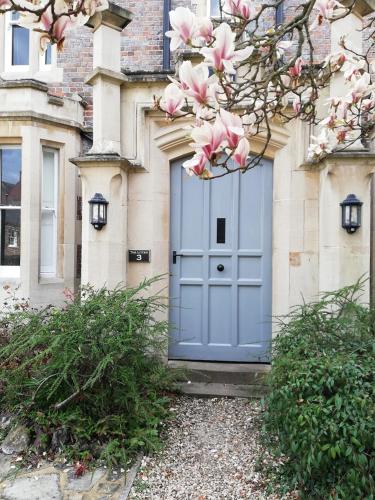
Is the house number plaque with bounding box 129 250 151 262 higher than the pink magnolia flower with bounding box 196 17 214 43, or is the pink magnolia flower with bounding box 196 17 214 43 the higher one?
the pink magnolia flower with bounding box 196 17 214 43

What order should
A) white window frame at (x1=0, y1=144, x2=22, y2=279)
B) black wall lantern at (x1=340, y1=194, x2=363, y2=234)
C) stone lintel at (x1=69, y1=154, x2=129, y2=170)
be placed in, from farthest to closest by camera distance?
white window frame at (x1=0, y1=144, x2=22, y2=279) < stone lintel at (x1=69, y1=154, x2=129, y2=170) < black wall lantern at (x1=340, y1=194, x2=363, y2=234)

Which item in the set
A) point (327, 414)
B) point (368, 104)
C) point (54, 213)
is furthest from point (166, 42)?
point (327, 414)

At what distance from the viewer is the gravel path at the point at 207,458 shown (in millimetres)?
2576

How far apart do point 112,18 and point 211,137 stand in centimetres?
367

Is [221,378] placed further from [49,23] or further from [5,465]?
[49,23]

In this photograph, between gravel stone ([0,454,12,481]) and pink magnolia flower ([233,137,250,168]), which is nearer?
pink magnolia flower ([233,137,250,168])

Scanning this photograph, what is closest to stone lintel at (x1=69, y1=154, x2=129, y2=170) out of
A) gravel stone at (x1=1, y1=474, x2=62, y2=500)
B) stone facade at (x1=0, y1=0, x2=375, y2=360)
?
stone facade at (x1=0, y1=0, x2=375, y2=360)

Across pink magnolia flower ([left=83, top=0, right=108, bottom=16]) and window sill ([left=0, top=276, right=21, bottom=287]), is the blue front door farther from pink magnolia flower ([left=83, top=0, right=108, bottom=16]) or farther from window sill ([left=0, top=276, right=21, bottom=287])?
pink magnolia flower ([left=83, top=0, right=108, bottom=16])

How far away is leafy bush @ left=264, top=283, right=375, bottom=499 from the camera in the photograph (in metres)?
2.07

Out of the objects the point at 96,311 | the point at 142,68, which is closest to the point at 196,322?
the point at 96,311

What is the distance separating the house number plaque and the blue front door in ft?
1.15

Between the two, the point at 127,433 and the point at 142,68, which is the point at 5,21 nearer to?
the point at 142,68

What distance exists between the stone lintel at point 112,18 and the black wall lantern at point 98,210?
187 centimetres

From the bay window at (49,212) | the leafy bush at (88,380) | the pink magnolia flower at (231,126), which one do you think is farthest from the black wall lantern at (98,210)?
the pink magnolia flower at (231,126)
